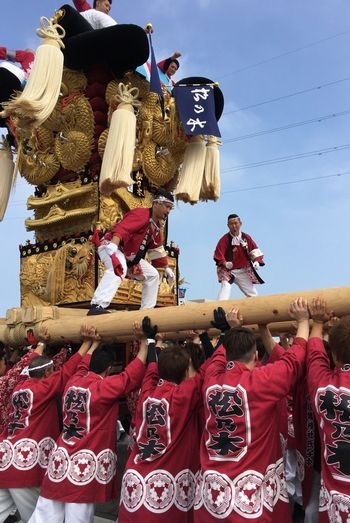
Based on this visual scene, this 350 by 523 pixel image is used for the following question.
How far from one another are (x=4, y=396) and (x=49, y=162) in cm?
313

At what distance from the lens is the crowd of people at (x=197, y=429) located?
2.62 m

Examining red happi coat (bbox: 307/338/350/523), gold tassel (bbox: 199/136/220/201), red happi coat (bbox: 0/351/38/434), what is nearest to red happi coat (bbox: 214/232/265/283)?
gold tassel (bbox: 199/136/220/201)

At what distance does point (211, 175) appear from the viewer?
667 centimetres

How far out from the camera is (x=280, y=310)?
3.08m

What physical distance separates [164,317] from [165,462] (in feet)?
3.05

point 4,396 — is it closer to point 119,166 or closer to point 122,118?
point 119,166

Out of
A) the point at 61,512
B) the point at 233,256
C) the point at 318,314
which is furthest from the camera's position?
the point at 233,256

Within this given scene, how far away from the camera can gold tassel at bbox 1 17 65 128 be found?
535cm

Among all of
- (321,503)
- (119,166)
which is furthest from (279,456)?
(119,166)

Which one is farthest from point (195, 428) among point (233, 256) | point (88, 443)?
point (233, 256)

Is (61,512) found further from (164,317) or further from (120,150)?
(120,150)

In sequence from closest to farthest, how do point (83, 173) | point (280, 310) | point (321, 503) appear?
point (321, 503) < point (280, 310) < point (83, 173)

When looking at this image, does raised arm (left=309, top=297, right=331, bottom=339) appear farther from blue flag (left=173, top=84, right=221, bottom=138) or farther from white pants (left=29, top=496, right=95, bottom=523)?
blue flag (left=173, top=84, right=221, bottom=138)

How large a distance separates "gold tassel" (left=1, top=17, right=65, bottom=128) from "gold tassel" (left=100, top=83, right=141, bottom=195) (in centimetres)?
65
